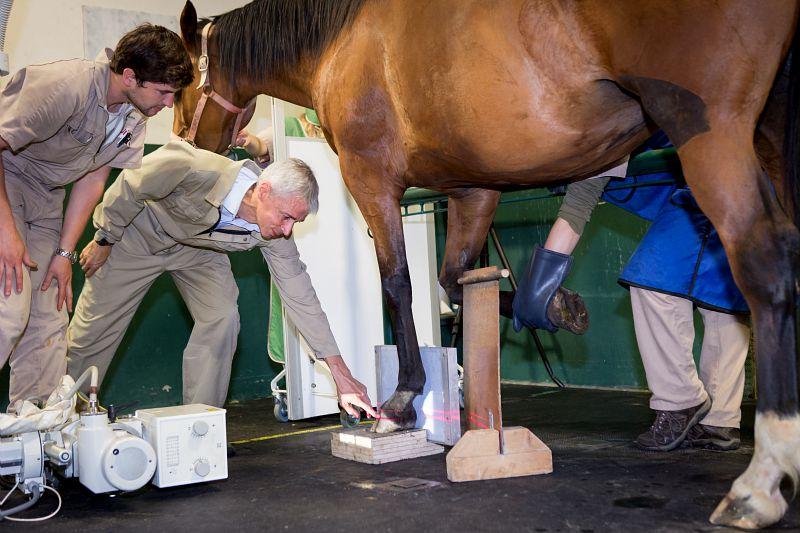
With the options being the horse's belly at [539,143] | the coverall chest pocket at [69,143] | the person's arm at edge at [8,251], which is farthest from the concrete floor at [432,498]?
the coverall chest pocket at [69,143]

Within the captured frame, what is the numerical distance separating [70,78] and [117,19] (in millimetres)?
2634

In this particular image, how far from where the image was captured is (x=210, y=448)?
1889 mm

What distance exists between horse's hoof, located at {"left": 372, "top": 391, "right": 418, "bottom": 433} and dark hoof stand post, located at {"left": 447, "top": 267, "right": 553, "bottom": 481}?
0.82 ft

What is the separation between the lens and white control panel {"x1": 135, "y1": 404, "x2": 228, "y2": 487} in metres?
1.81

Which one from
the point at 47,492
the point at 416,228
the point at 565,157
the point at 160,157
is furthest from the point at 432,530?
the point at 416,228

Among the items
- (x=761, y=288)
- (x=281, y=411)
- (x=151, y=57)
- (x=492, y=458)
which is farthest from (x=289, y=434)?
(x=761, y=288)

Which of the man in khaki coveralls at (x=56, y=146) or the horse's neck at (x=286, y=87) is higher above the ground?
the horse's neck at (x=286, y=87)

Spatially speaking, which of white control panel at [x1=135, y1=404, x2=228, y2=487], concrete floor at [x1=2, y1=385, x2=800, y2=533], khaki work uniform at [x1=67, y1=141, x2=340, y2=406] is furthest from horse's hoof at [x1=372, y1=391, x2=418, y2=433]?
white control panel at [x1=135, y1=404, x2=228, y2=487]

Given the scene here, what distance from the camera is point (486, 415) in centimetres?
197

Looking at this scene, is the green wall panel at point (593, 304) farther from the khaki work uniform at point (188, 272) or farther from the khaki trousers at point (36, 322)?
the khaki trousers at point (36, 322)

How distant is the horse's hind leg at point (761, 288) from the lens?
1.34 meters

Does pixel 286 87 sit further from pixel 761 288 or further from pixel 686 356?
pixel 761 288

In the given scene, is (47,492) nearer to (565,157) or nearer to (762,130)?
(565,157)

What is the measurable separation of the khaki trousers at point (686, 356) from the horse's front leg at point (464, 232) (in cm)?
53
